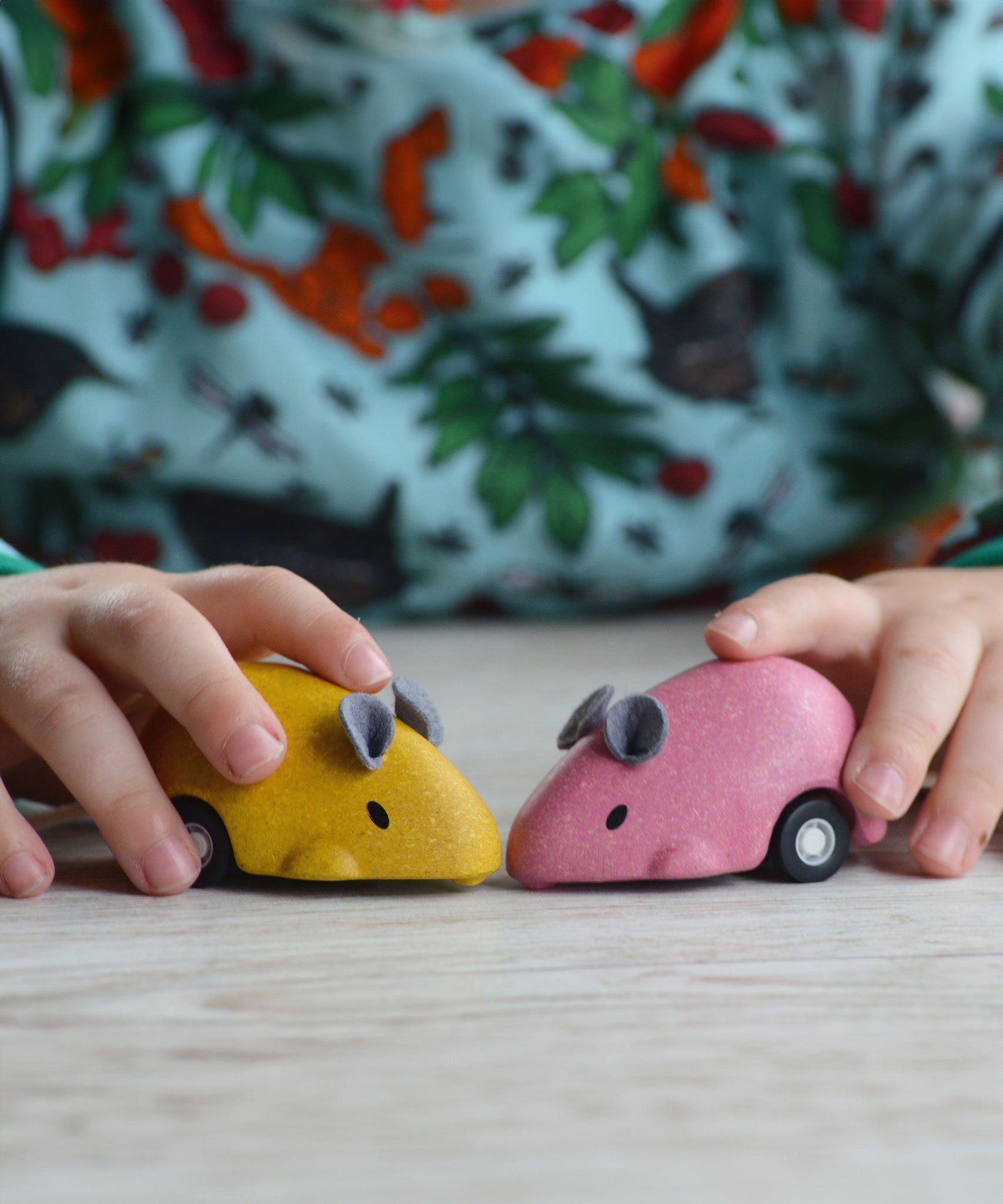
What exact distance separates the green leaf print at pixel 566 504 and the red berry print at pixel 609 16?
1.52 ft

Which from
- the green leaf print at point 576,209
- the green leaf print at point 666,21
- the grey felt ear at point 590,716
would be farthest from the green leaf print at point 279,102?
the grey felt ear at point 590,716

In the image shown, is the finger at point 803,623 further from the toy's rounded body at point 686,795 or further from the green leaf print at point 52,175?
the green leaf print at point 52,175

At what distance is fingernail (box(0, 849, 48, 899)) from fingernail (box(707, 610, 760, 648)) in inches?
12.6

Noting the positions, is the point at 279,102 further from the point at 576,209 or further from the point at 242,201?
the point at 576,209

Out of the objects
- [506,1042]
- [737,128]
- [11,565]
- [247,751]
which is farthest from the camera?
[737,128]

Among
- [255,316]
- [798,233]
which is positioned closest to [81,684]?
[255,316]

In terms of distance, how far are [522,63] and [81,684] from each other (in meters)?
0.91

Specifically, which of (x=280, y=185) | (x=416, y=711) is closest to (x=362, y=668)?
(x=416, y=711)

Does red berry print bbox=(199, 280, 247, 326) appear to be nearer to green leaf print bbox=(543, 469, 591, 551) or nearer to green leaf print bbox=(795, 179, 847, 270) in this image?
green leaf print bbox=(543, 469, 591, 551)

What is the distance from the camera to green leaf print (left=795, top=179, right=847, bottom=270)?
1.25 metres

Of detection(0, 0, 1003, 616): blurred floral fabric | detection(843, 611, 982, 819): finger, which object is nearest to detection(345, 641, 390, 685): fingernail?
detection(843, 611, 982, 819): finger

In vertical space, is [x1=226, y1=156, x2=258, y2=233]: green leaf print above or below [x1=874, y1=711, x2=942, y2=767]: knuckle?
above

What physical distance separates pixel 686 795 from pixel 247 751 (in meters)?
0.19

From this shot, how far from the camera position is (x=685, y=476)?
1260 millimetres
